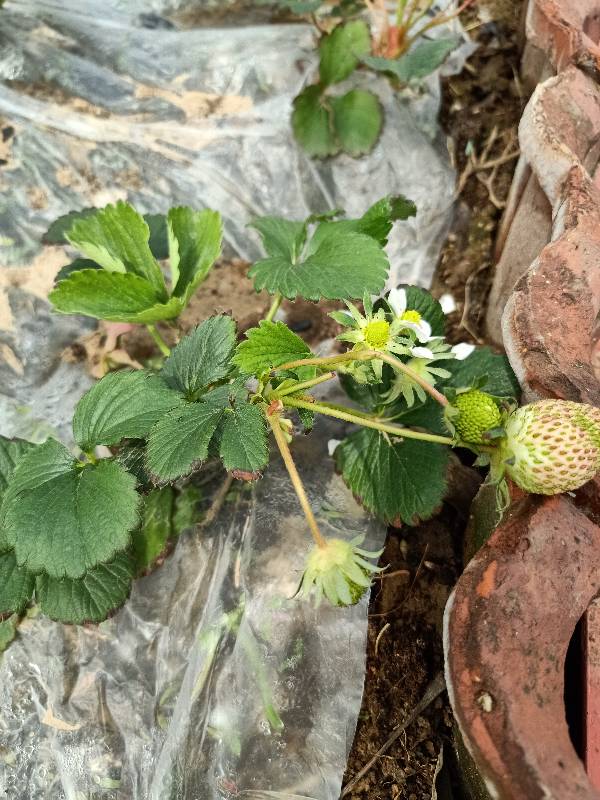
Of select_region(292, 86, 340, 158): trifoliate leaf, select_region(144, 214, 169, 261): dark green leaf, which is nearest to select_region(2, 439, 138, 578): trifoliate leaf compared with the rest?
select_region(144, 214, 169, 261): dark green leaf

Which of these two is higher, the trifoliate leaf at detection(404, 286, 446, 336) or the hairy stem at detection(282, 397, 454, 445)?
the trifoliate leaf at detection(404, 286, 446, 336)

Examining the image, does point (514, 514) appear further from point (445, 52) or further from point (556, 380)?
point (445, 52)

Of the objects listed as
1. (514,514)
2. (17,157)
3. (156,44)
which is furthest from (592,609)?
(156,44)

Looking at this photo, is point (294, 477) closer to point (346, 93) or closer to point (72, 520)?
point (72, 520)

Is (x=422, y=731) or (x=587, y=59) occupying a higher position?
(x=587, y=59)

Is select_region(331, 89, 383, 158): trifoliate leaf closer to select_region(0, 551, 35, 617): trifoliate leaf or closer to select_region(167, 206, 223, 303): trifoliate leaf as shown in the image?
select_region(167, 206, 223, 303): trifoliate leaf
